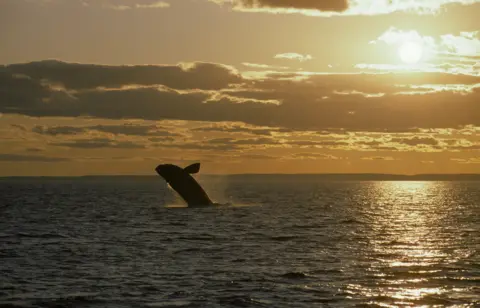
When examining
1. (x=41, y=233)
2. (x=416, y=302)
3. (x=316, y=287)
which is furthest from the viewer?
(x=41, y=233)

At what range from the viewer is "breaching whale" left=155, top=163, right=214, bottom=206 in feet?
194

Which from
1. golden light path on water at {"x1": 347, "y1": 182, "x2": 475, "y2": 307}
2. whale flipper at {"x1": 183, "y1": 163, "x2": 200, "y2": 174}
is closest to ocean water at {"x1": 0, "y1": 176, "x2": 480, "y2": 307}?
golden light path on water at {"x1": 347, "y1": 182, "x2": 475, "y2": 307}

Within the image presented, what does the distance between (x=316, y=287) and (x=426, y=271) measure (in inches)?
Result: 249

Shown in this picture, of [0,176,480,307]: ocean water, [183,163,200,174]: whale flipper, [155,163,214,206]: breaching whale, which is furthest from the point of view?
[155,163,214,206]: breaching whale

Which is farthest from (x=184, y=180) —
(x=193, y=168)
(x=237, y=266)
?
(x=237, y=266)

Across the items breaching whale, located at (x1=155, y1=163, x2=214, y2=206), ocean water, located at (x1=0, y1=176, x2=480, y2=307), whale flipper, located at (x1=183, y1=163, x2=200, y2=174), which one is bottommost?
ocean water, located at (x1=0, y1=176, x2=480, y2=307)

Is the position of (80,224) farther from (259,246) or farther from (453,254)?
(453,254)

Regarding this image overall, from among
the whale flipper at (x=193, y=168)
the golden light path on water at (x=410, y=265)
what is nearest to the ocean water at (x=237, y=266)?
the golden light path on water at (x=410, y=265)

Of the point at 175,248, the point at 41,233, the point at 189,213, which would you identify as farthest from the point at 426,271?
the point at 189,213

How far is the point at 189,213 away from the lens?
65.6m

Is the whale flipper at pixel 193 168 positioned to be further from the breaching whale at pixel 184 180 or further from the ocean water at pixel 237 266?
the ocean water at pixel 237 266

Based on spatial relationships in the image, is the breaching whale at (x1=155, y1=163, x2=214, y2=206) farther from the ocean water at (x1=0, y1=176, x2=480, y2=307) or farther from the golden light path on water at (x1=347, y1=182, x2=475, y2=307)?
the golden light path on water at (x1=347, y1=182, x2=475, y2=307)

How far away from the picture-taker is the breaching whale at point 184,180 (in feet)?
194

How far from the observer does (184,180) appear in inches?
2464
